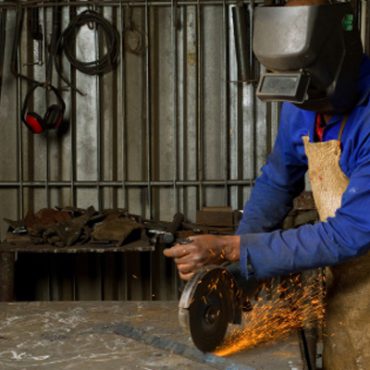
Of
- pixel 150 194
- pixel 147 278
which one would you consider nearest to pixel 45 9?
pixel 150 194

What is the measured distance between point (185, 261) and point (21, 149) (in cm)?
387

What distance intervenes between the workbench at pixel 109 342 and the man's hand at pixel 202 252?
294 mm

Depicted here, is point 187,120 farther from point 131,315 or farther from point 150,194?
point 131,315

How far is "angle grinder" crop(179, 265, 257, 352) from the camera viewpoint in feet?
8.08

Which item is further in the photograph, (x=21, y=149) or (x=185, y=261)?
(x=21, y=149)

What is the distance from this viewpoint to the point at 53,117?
5.94m

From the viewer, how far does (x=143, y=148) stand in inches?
243

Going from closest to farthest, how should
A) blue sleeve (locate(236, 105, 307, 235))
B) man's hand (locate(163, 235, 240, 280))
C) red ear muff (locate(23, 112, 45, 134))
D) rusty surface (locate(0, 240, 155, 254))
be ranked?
1. man's hand (locate(163, 235, 240, 280))
2. blue sleeve (locate(236, 105, 307, 235))
3. rusty surface (locate(0, 240, 155, 254))
4. red ear muff (locate(23, 112, 45, 134))

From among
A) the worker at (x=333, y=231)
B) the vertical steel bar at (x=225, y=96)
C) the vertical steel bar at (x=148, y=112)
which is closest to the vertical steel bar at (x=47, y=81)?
the vertical steel bar at (x=148, y=112)

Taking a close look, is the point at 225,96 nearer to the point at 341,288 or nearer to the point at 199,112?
the point at 199,112

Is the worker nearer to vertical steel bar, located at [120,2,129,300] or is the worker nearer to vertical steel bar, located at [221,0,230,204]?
vertical steel bar, located at [221,0,230,204]

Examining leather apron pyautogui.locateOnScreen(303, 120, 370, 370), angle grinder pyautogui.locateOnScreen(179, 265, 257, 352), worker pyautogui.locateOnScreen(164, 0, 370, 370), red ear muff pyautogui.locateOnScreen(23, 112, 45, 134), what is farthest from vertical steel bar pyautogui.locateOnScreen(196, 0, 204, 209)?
angle grinder pyautogui.locateOnScreen(179, 265, 257, 352)

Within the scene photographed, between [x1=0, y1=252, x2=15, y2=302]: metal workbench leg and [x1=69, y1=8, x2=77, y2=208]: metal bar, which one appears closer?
[x1=0, y1=252, x2=15, y2=302]: metal workbench leg

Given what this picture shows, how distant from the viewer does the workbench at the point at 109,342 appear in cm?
258
